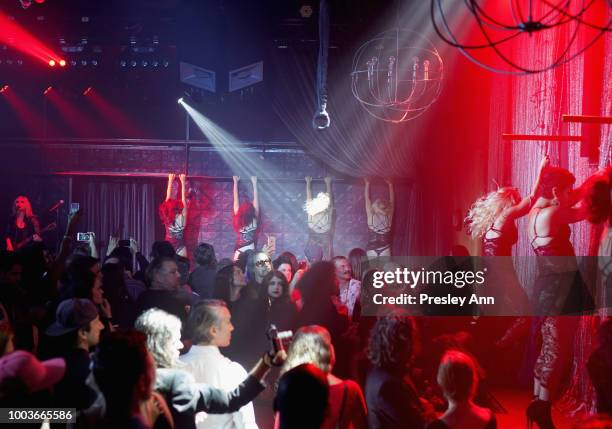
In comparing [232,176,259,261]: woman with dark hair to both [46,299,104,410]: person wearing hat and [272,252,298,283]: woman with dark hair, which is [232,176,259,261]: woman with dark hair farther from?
[46,299,104,410]: person wearing hat

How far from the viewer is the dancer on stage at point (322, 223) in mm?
10164

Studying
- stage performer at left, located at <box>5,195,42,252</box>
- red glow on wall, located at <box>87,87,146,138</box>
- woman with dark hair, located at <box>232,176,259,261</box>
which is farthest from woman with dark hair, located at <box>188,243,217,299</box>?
red glow on wall, located at <box>87,87,146,138</box>

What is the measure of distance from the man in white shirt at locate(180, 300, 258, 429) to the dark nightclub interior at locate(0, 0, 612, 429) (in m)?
0.01

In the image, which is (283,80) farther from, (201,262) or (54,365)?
(54,365)

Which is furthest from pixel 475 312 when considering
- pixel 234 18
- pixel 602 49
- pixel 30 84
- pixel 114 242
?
pixel 30 84

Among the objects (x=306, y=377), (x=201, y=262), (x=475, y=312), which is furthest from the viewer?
(x=475, y=312)

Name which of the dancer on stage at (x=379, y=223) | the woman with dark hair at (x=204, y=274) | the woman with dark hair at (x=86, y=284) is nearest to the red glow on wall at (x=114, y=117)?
the dancer on stage at (x=379, y=223)

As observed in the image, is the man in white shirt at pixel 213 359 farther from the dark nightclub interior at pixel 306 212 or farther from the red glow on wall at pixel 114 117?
the red glow on wall at pixel 114 117

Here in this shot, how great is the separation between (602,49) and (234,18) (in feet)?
21.3

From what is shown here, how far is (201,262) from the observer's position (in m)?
6.00

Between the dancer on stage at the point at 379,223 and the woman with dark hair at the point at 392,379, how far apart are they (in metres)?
6.85

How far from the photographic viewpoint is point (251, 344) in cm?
470

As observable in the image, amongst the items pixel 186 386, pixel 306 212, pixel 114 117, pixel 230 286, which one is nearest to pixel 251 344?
pixel 230 286

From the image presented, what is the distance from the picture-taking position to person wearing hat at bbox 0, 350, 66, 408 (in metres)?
2.62
